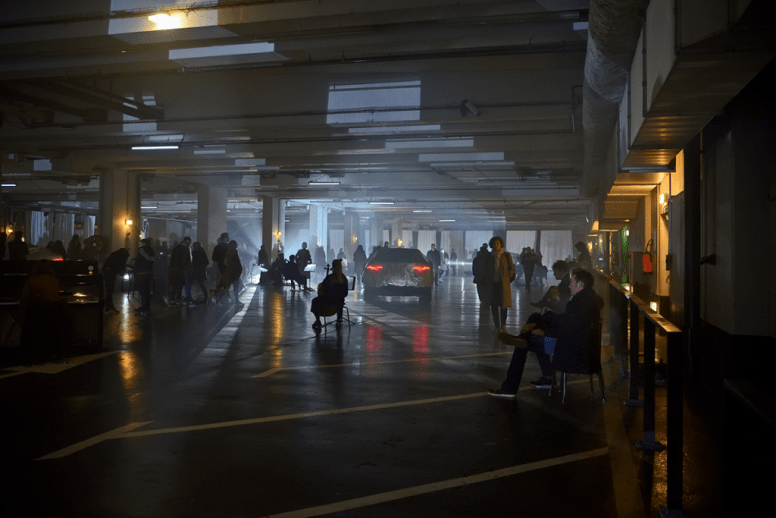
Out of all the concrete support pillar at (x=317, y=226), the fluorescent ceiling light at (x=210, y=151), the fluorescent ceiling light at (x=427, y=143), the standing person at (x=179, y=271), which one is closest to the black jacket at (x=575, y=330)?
the fluorescent ceiling light at (x=427, y=143)

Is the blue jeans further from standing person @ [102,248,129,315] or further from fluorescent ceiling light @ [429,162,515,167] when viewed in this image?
fluorescent ceiling light @ [429,162,515,167]

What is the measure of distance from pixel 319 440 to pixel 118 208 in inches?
843

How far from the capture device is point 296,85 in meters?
14.2

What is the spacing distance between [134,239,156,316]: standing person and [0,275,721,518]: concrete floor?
546cm

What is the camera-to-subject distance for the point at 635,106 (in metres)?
6.43

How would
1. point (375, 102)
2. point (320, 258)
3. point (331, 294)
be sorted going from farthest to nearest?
point (320, 258) < point (375, 102) < point (331, 294)

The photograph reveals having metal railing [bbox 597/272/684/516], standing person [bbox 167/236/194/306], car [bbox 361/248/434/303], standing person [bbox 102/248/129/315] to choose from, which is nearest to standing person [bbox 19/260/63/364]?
standing person [bbox 102/248/129/315]

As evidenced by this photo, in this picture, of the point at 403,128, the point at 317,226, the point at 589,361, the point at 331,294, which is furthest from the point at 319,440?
the point at 317,226

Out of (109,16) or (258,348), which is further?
(258,348)

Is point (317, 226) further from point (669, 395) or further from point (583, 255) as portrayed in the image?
point (669, 395)

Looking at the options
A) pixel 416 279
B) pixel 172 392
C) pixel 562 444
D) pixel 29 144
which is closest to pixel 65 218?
pixel 29 144

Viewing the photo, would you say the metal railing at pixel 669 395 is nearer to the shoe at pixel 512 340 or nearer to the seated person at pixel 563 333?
the seated person at pixel 563 333

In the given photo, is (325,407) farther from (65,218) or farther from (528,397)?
(65,218)

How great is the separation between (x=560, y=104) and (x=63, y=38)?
8.55 m
